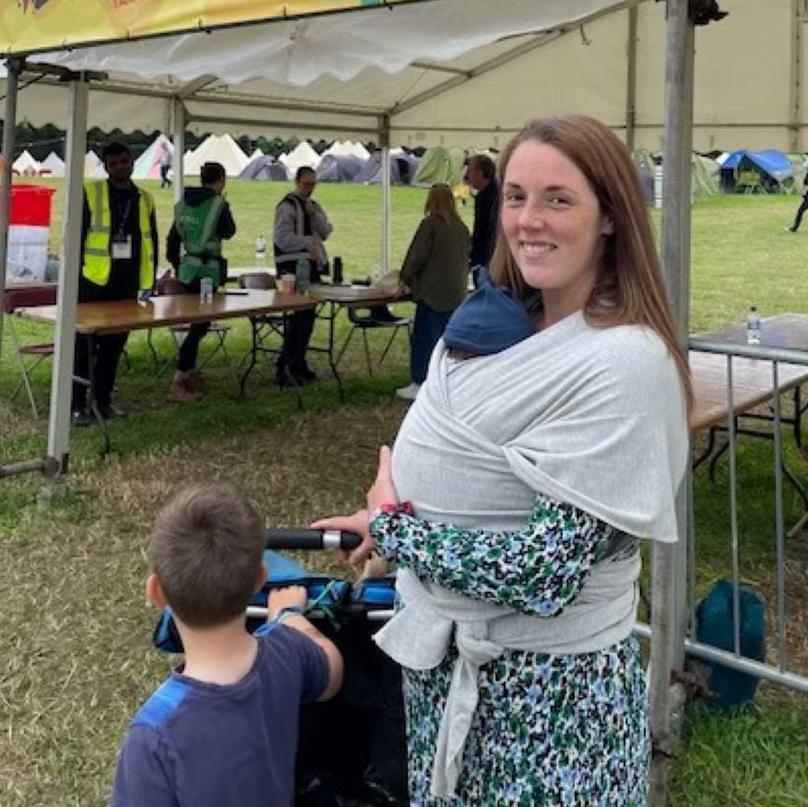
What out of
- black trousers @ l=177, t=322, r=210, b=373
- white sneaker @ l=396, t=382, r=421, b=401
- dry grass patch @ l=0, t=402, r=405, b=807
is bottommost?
dry grass patch @ l=0, t=402, r=405, b=807

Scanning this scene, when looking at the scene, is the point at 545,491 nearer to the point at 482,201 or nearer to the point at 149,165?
the point at 482,201

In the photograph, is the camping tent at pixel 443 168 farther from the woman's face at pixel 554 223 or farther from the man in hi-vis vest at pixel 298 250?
the woman's face at pixel 554 223

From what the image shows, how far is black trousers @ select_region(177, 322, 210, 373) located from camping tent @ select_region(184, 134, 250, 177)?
21.5m

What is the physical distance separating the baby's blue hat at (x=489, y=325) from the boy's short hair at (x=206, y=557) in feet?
1.44

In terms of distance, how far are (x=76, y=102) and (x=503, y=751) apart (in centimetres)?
430

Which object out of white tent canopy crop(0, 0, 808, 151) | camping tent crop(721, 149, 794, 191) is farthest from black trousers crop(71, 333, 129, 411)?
camping tent crop(721, 149, 794, 191)

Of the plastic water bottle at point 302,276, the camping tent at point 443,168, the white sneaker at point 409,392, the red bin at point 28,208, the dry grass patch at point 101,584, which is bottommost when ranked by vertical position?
the dry grass patch at point 101,584

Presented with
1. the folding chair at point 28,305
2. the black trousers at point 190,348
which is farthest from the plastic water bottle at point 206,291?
the folding chair at point 28,305

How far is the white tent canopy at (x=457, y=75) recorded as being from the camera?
4.02 metres

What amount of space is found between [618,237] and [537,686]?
2.11 ft

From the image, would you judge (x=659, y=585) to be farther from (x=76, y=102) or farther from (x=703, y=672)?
(x=76, y=102)

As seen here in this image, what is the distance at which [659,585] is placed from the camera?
265cm

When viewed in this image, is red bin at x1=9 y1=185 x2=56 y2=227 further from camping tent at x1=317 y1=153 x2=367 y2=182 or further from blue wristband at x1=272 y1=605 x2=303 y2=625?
camping tent at x1=317 y1=153 x2=367 y2=182

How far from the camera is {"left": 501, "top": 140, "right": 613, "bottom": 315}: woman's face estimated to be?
139cm
